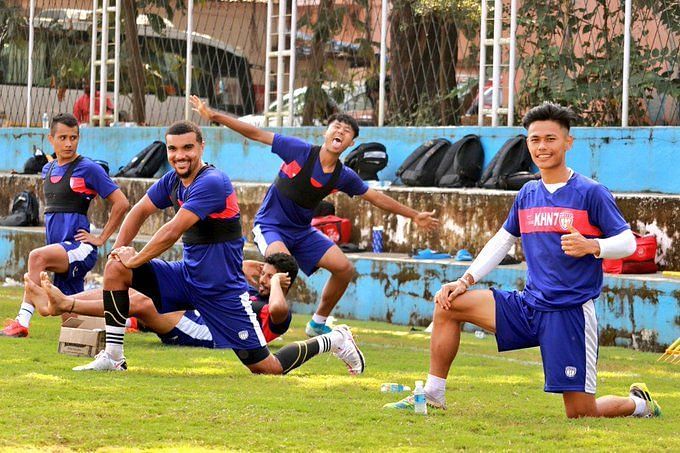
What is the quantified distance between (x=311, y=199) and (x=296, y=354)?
2983 mm

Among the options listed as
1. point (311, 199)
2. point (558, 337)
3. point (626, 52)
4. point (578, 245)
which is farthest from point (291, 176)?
point (578, 245)

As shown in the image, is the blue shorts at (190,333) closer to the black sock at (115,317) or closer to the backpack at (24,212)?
the black sock at (115,317)

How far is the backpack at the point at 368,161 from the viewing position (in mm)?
15883

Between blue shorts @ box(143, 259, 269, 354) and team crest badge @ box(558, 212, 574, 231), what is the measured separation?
2.69m

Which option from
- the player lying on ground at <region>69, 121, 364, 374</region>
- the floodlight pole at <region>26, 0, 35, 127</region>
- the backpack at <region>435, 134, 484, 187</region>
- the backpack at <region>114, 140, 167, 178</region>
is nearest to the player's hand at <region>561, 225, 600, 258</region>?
the player lying on ground at <region>69, 121, 364, 374</region>

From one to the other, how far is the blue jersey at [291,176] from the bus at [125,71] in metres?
6.66

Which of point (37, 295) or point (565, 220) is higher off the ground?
point (565, 220)

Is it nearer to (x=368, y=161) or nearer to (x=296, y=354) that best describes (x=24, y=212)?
(x=368, y=161)

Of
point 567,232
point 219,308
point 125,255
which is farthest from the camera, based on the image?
point 219,308

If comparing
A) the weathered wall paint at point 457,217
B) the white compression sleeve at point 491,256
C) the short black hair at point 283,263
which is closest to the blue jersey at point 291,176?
the short black hair at point 283,263

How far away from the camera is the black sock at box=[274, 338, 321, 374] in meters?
9.40

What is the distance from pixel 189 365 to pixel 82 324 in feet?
4.26

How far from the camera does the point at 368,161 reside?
15883 mm

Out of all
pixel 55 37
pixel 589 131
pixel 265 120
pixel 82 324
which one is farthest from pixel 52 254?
pixel 55 37
